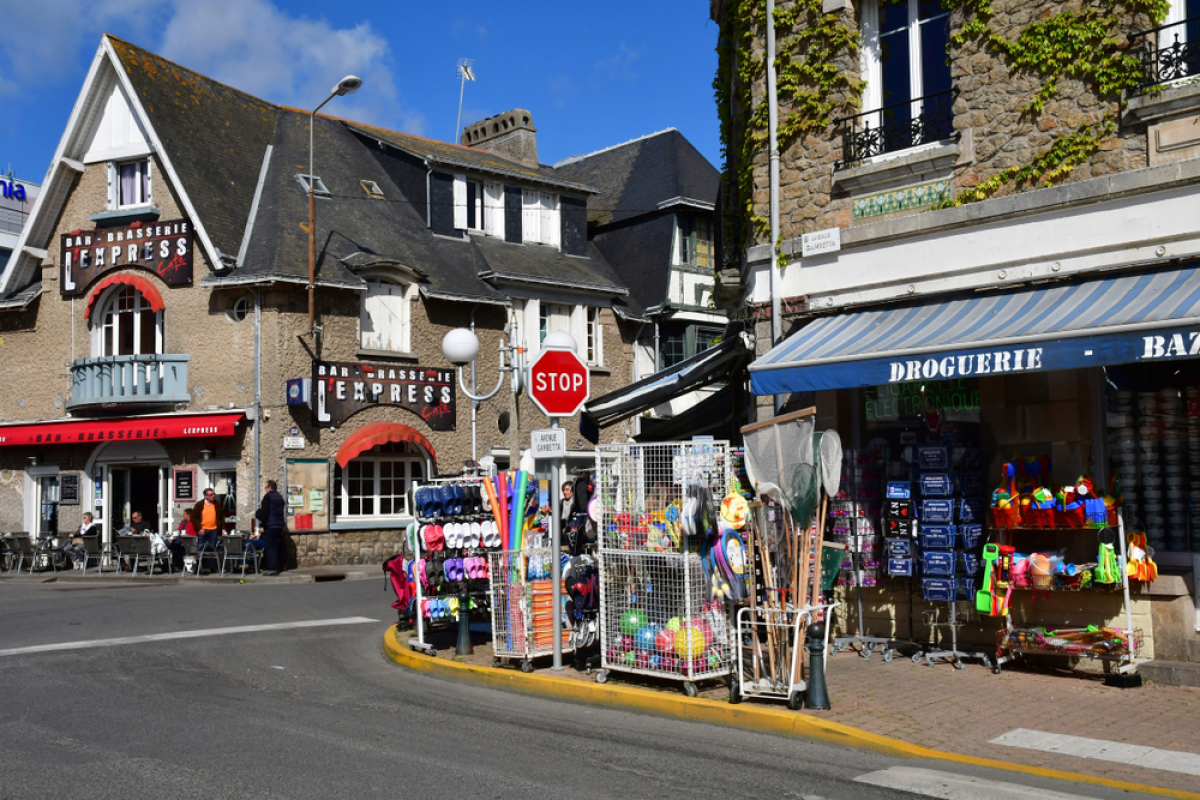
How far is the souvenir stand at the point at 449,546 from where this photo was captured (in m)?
10.6

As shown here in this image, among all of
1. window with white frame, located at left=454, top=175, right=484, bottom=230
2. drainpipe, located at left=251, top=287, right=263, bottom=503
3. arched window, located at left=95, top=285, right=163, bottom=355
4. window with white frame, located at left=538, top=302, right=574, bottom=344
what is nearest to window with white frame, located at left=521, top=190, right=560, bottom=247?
window with white frame, located at left=454, top=175, right=484, bottom=230

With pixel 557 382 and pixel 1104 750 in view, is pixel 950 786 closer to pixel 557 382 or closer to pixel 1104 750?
pixel 1104 750

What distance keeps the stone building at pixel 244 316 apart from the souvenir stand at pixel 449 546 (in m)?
11.5

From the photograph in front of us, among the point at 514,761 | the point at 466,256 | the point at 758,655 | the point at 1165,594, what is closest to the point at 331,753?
the point at 514,761

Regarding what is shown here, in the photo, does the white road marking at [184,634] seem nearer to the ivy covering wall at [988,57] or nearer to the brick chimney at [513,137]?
the ivy covering wall at [988,57]

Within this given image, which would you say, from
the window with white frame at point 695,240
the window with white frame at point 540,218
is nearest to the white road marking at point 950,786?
the window with white frame at point 540,218

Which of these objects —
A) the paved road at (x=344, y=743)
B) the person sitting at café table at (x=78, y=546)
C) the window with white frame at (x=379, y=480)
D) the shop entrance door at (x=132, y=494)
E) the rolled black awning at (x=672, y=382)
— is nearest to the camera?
the paved road at (x=344, y=743)

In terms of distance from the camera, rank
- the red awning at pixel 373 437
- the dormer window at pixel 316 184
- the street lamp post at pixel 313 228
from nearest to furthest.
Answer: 1. the street lamp post at pixel 313 228
2. the red awning at pixel 373 437
3. the dormer window at pixel 316 184

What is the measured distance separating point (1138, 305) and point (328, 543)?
56.7 feet

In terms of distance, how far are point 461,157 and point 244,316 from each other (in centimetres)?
769

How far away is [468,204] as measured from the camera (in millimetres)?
26891

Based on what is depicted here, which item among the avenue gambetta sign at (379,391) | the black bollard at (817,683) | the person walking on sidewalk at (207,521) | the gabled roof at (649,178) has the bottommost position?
the black bollard at (817,683)

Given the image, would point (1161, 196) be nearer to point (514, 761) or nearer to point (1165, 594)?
point (1165, 594)

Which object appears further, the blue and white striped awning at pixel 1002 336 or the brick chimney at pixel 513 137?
the brick chimney at pixel 513 137
